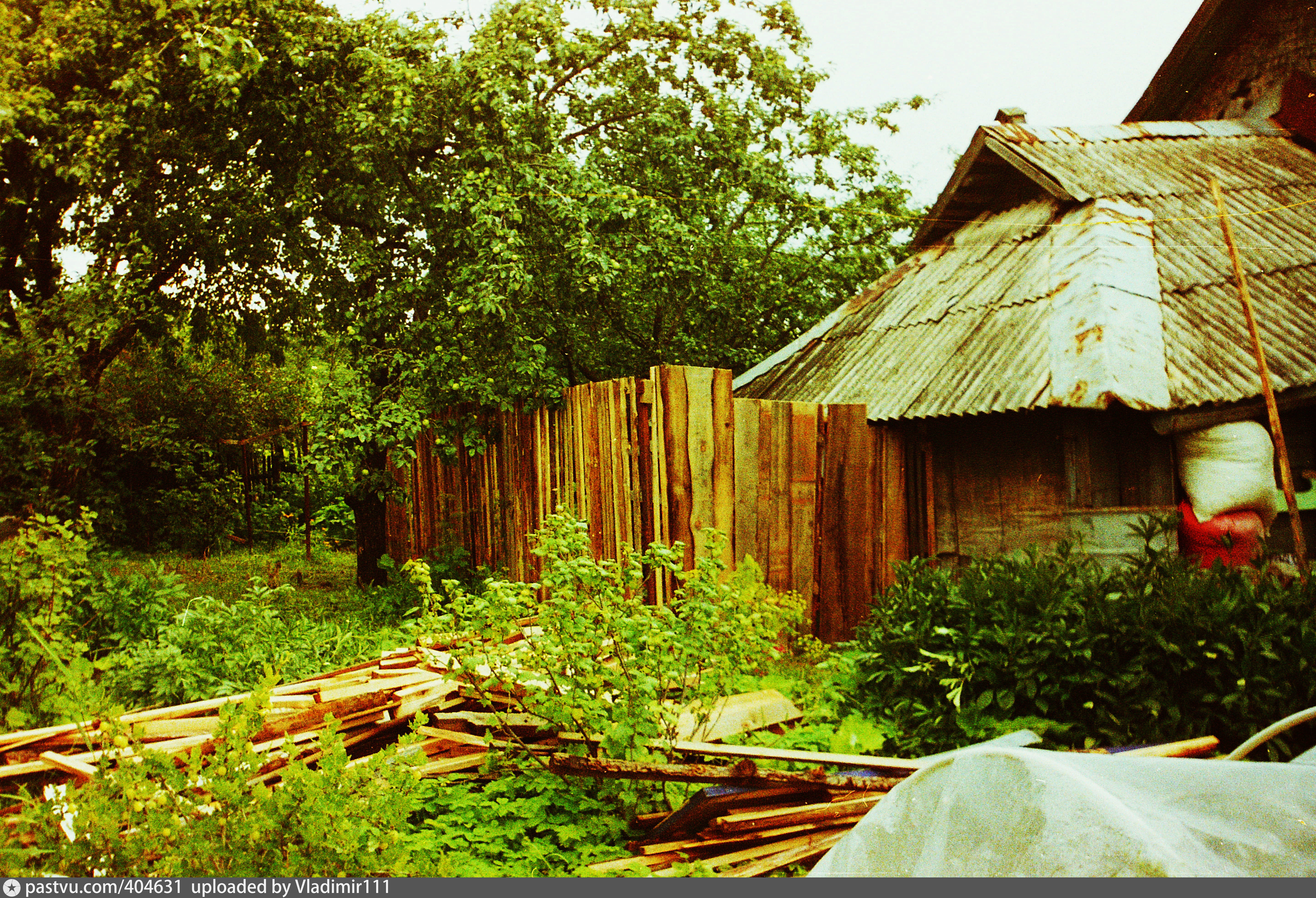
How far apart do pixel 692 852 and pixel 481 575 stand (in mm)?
5346

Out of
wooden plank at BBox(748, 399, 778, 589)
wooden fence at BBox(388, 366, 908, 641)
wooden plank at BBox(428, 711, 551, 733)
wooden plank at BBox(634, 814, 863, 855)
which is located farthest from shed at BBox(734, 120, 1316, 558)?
wooden plank at BBox(428, 711, 551, 733)

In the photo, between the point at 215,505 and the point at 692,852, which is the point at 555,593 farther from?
the point at 215,505

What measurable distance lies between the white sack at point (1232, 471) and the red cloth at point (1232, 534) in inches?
1.6

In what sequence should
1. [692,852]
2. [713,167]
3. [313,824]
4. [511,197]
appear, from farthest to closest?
[713,167] → [511,197] → [692,852] → [313,824]

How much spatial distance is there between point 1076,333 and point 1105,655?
10.7 feet

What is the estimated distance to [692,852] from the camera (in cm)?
356

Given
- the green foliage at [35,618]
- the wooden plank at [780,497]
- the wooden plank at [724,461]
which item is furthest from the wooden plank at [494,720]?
the wooden plank at [780,497]

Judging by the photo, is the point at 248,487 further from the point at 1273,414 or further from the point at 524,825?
the point at 1273,414

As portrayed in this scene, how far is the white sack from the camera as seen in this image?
6281 mm

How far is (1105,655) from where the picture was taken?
4.38 m

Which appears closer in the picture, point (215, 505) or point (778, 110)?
point (778, 110)

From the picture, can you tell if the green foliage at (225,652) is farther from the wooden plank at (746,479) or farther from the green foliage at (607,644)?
the wooden plank at (746,479)

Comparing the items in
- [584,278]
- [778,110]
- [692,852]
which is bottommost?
[692,852]

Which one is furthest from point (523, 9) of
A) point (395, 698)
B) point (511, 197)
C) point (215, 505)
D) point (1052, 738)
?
point (215, 505)
